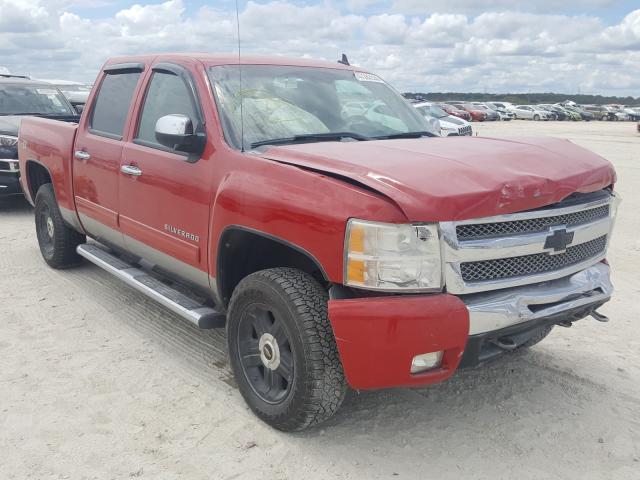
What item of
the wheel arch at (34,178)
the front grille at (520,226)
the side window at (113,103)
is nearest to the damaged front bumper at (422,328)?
the front grille at (520,226)

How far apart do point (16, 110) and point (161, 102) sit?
21.4 ft

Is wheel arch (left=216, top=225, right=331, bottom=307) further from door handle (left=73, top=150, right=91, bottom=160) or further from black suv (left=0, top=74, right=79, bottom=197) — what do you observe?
black suv (left=0, top=74, right=79, bottom=197)

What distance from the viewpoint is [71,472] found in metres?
2.88

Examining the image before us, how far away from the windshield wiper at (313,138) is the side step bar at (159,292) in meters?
1.02

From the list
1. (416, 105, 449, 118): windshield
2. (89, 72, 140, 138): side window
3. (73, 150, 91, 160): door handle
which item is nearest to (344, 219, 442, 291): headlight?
(89, 72, 140, 138): side window

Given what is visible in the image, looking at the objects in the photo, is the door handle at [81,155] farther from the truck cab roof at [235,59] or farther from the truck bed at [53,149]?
the truck cab roof at [235,59]

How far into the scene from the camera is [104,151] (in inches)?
184

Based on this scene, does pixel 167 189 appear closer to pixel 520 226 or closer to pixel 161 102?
pixel 161 102

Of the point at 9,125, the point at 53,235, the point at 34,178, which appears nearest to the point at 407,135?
the point at 53,235

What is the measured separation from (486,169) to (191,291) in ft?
6.99

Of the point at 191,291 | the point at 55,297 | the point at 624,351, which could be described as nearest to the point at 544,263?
the point at 624,351

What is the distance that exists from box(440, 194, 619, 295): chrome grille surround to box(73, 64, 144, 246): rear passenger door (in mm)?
2705

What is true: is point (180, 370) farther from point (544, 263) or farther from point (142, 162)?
point (544, 263)

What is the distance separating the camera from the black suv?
28.6ft
